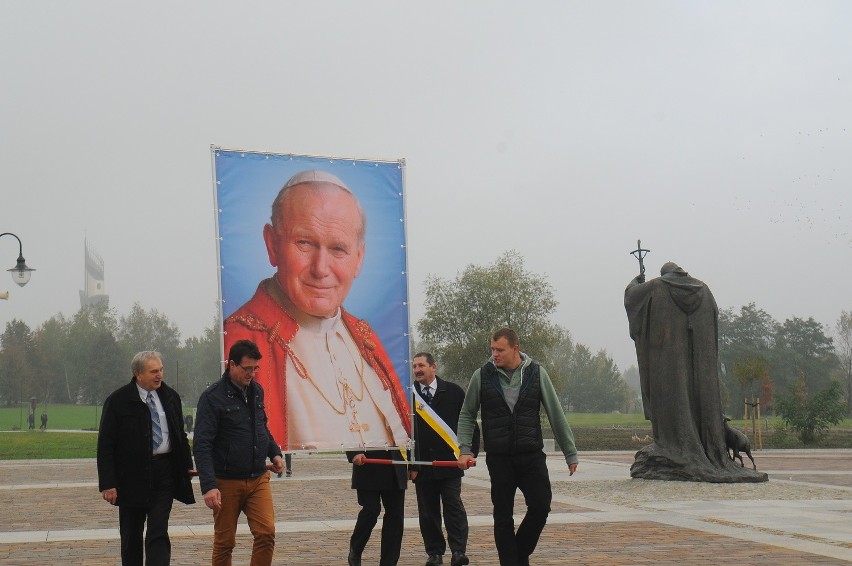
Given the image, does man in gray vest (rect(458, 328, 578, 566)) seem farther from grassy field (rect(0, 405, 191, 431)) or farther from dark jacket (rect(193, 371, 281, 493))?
grassy field (rect(0, 405, 191, 431))

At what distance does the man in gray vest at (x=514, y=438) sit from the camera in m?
7.23

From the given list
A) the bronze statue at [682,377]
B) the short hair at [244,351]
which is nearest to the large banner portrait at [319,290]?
the short hair at [244,351]

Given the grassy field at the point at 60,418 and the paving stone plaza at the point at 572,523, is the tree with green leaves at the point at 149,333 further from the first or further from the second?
the paving stone plaza at the point at 572,523

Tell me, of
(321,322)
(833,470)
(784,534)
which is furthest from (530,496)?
(833,470)

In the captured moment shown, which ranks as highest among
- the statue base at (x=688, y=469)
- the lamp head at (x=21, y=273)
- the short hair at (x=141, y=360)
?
the lamp head at (x=21, y=273)

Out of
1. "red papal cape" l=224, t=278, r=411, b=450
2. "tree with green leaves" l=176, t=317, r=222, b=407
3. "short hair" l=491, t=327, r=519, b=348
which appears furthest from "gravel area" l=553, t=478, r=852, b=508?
"tree with green leaves" l=176, t=317, r=222, b=407

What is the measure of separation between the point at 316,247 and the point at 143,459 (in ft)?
5.91

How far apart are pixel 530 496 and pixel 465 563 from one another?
135 centimetres

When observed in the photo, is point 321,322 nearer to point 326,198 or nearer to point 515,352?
point 326,198

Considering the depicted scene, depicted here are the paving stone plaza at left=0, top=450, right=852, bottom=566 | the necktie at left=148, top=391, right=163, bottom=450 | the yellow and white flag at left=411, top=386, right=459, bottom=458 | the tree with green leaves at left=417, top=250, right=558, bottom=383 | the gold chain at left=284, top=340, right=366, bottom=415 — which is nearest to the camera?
the necktie at left=148, top=391, right=163, bottom=450

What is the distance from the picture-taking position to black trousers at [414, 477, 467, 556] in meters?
8.59

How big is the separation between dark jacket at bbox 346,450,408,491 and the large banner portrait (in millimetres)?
643

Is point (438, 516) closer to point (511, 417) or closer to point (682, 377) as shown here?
point (511, 417)

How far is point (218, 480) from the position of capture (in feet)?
21.8
